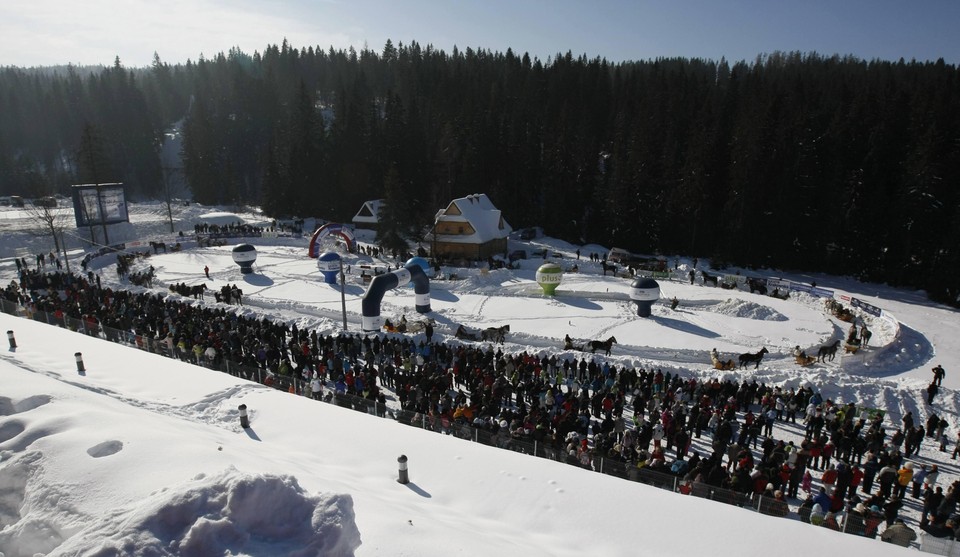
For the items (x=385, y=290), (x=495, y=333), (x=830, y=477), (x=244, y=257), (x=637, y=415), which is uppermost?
(x=244, y=257)

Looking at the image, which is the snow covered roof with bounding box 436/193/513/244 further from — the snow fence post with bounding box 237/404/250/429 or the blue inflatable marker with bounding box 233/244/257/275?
the snow fence post with bounding box 237/404/250/429

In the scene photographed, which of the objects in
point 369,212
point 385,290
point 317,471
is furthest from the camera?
point 369,212

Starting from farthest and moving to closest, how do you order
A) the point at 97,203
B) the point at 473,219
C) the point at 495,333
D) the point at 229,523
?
the point at 97,203
the point at 473,219
the point at 495,333
the point at 229,523

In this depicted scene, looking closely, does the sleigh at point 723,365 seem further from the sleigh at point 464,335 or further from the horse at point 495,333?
the sleigh at point 464,335

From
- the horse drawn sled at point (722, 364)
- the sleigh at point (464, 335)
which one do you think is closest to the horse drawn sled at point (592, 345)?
the horse drawn sled at point (722, 364)

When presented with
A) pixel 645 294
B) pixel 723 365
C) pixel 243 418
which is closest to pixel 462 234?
pixel 645 294

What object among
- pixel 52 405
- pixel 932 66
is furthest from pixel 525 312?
pixel 932 66

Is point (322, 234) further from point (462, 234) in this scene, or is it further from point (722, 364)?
point (722, 364)

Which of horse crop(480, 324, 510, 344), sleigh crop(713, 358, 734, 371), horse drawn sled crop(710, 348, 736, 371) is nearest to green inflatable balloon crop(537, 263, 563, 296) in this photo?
horse crop(480, 324, 510, 344)

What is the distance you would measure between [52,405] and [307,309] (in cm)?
1964

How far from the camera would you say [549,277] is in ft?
102

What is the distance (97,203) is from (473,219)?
32384 mm

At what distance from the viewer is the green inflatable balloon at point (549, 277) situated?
3108cm

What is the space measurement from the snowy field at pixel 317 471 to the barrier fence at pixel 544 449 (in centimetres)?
103
